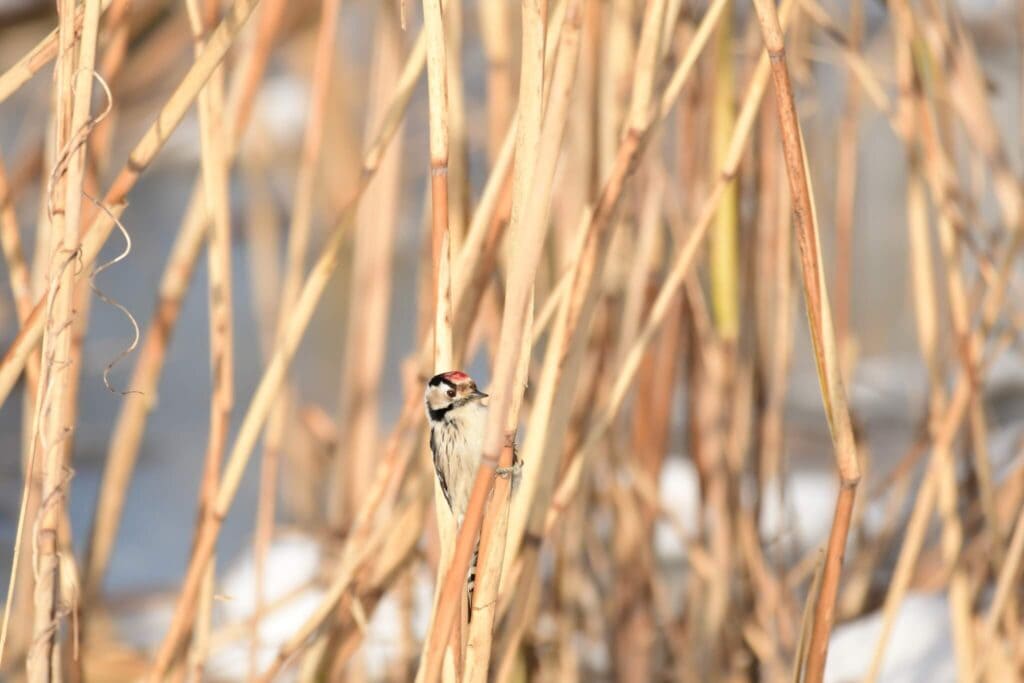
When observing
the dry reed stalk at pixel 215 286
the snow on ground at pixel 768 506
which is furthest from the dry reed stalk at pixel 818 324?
the snow on ground at pixel 768 506

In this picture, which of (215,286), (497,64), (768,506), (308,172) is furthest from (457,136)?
(768,506)

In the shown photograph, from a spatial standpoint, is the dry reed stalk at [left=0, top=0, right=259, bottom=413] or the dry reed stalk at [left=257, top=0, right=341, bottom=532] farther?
the dry reed stalk at [left=257, top=0, right=341, bottom=532]

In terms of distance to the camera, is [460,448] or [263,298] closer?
[460,448]

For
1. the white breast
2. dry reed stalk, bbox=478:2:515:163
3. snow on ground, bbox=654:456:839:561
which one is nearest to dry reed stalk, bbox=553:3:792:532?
the white breast

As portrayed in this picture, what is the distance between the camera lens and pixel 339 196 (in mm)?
3295

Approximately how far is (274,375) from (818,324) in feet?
1.84

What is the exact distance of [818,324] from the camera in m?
0.94

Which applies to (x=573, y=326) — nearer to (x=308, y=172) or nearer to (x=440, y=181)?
(x=440, y=181)

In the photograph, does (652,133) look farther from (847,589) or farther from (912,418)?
(912,418)

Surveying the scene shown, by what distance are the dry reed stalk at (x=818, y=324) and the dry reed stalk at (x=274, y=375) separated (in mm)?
372

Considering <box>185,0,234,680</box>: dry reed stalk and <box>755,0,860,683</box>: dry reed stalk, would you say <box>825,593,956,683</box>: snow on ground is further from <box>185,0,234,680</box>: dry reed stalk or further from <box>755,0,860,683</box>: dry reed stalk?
<box>185,0,234,680</box>: dry reed stalk

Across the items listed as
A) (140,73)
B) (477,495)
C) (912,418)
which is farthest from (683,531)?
(140,73)

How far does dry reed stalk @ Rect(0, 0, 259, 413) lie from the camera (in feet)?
3.31

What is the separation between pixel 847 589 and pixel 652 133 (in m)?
1.02
